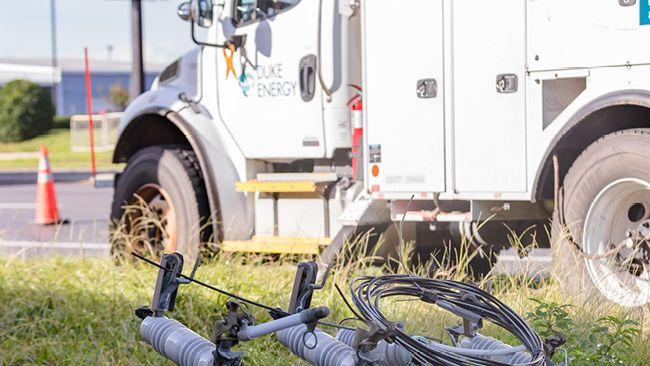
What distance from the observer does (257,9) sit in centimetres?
822

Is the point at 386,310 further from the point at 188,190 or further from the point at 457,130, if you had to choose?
the point at 188,190

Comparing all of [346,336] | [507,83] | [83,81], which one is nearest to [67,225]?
[507,83]

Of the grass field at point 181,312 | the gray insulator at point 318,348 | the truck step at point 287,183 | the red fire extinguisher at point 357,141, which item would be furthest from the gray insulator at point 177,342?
the truck step at point 287,183

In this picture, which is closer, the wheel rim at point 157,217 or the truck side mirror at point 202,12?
the truck side mirror at point 202,12

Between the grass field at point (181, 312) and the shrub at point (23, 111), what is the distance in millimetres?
29868

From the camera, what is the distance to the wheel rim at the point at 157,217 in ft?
28.5

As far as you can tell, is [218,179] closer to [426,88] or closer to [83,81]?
[426,88]

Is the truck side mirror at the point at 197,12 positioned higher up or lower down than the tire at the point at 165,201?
higher up

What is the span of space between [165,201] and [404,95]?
A: 259 cm

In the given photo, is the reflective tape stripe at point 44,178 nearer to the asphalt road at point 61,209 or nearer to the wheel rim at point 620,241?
the asphalt road at point 61,209

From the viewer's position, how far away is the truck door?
7.95 meters

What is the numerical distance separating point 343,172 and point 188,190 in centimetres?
123

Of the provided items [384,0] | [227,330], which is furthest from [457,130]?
[227,330]

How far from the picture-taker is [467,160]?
22.4 feet
